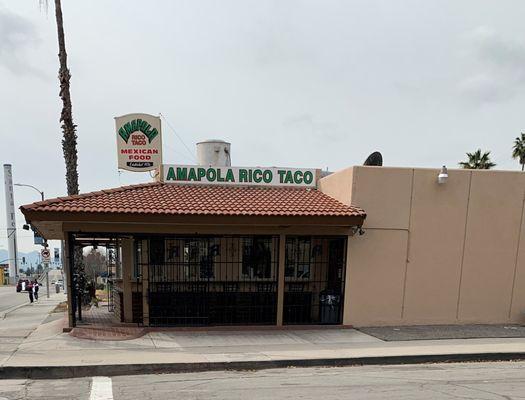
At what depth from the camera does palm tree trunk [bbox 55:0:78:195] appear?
558 inches

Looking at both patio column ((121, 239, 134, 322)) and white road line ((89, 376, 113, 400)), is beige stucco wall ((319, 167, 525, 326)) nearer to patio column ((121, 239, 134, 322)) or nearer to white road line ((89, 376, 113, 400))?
patio column ((121, 239, 134, 322))

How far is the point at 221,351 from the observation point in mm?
7719

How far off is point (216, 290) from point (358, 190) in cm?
467

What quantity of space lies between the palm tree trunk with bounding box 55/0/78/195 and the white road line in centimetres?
974

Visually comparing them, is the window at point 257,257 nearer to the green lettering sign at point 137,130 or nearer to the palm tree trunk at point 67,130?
the green lettering sign at point 137,130

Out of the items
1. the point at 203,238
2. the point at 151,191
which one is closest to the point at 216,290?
the point at 203,238

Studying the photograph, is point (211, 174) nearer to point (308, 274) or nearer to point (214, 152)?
point (214, 152)

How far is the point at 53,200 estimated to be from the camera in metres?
8.84

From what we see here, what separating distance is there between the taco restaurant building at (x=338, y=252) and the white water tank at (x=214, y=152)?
2335 millimetres

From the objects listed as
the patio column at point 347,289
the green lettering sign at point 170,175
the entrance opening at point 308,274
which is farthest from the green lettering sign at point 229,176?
the patio column at point 347,289

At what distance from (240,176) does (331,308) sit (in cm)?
458

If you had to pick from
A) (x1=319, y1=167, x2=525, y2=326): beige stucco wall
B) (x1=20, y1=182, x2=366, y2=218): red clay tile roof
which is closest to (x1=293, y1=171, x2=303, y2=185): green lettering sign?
(x1=20, y1=182, x2=366, y2=218): red clay tile roof

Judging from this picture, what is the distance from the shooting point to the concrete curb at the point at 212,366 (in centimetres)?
645

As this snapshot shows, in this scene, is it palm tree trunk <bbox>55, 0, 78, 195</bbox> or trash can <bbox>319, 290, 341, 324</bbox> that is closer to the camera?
trash can <bbox>319, 290, 341, 324</bbox>
